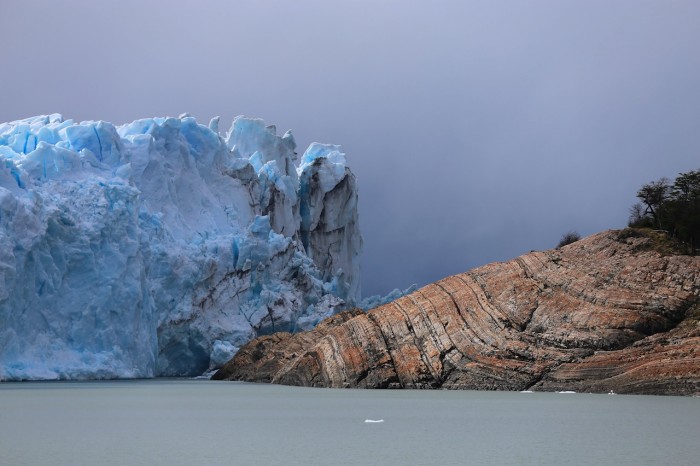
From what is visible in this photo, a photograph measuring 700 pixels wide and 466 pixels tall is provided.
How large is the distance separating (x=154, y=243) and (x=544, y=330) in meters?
22.5

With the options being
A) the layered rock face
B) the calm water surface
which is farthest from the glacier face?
the calm water surface

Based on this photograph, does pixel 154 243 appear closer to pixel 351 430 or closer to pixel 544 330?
pixel 544 330

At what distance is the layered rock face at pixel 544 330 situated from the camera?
2997cm

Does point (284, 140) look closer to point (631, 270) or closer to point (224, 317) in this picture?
point (224, 317)

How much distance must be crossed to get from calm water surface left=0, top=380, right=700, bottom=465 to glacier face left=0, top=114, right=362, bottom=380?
10.3m

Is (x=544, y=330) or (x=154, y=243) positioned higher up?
(x=154, y=243)


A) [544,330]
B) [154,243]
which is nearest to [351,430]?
[544,330]

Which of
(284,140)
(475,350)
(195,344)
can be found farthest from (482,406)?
(284,140)

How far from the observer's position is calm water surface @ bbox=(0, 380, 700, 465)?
14.2 m

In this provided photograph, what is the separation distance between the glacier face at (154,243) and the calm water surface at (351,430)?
10287 mm

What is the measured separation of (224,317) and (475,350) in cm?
2169

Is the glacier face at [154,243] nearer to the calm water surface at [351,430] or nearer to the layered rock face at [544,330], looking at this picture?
the layered rock face at [544,330]

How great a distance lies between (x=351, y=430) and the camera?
61.9ft

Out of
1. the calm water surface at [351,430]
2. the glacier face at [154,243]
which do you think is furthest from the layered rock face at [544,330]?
the glacier face at [154,243]
